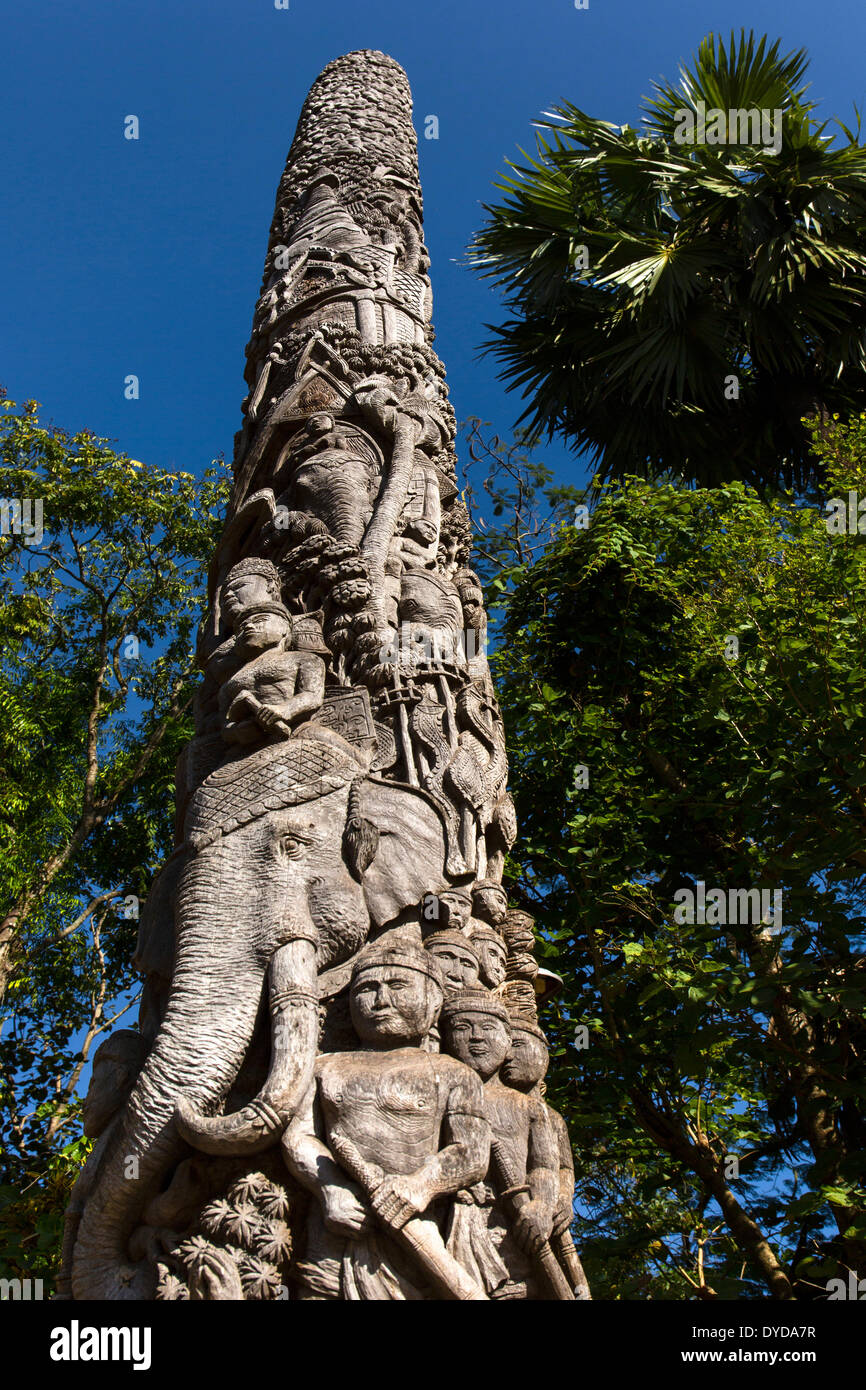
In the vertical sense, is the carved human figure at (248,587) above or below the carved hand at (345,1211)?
above

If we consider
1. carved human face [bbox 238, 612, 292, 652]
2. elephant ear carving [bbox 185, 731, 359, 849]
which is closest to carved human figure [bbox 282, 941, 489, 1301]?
elephant ear carving [bbox 185, 731, 359, 849]

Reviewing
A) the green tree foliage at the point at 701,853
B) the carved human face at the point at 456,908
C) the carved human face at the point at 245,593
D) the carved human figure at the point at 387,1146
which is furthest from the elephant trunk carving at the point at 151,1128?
the green tree foliage at the point at 701,853

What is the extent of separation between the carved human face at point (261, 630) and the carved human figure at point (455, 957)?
1292 millimetres

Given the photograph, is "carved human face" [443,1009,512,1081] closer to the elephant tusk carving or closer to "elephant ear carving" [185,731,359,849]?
the elephant tusk carving

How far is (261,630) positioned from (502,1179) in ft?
7.12

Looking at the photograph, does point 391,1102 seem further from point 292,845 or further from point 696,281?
point 696,281

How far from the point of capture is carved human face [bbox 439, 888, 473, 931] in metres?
4.19

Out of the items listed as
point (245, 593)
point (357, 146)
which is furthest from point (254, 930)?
point (357, 146)

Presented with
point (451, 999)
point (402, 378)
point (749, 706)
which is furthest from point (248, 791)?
point (749, 706)

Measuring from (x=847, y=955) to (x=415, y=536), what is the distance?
2.83 m

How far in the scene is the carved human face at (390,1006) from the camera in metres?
3.57

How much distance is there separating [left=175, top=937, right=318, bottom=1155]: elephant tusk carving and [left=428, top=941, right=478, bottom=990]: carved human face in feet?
1.62

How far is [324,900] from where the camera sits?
3.89 m

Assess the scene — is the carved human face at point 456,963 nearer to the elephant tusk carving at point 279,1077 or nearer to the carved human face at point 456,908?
the carved human face at point 456,908
